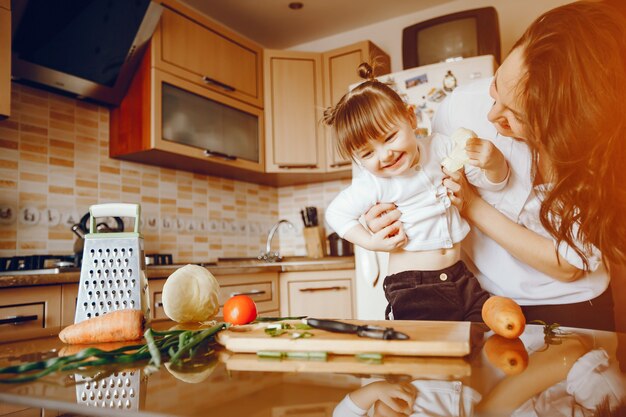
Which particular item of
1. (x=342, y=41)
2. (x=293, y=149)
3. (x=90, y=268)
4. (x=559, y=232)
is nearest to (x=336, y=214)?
(x=559, y=232)

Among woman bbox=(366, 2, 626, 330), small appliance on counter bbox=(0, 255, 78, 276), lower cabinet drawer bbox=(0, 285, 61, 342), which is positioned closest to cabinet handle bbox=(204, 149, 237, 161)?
small appliance on counter bbox=(0, 255, 78, 276)

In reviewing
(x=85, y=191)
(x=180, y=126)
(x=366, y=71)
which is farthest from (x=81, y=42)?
(x=366, y=71)

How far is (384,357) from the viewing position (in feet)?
1.86

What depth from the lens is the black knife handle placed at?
0.61 meters

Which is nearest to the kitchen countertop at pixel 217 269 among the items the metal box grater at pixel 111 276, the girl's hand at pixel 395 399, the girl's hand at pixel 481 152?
the metal box grater at pixel 111 276

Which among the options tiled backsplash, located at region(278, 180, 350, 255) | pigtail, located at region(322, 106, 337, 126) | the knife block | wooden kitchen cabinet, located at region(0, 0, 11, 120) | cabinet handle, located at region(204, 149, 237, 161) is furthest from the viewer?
tiled backsplash, located at region(278, 180, 350, 255)

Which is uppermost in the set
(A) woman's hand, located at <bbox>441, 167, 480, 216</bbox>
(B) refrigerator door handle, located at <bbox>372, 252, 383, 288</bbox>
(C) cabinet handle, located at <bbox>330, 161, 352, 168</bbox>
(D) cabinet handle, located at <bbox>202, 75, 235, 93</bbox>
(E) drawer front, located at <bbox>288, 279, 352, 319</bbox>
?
(D) cabinet handle, located at <bbox>202, 75, 235, 93</bbox>

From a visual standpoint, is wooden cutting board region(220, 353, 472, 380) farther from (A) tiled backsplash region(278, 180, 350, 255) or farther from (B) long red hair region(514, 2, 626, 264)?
(A) tiled backsplash region(278, 180, 350, 255)

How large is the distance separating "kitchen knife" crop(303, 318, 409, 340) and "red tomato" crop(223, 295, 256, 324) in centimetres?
17

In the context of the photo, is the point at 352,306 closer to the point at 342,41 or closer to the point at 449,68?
the point at 449,68

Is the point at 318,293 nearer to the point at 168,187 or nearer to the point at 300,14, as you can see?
the point at 168,187

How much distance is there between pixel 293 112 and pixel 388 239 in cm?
230

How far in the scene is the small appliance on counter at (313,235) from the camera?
343cm

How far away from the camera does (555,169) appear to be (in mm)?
1032
